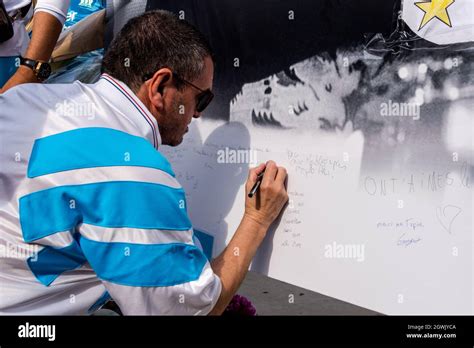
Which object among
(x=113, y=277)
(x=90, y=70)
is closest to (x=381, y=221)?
(x=113, y=277)

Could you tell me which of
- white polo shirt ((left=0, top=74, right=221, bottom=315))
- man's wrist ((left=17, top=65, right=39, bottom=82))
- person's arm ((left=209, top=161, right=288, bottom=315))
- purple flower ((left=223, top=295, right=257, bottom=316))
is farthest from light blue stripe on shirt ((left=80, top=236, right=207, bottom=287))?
man's wrist ((left=17, top=65, right=39, bottom=82))

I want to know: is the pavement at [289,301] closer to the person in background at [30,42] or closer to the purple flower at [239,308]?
the purple flower at [239,308]

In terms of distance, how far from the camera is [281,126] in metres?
1.73

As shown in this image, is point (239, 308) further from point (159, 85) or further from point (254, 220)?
point (159, 85)

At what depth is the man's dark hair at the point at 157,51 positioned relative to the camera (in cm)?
149

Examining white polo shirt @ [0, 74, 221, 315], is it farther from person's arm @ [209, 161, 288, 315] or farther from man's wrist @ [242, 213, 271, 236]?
man's wrist @ [242, 213, 271, 236]

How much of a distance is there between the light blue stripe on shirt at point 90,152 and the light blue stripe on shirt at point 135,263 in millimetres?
173

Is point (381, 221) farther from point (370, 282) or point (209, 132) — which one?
point (209, 132)

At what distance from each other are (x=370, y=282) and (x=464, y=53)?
61 centimetres

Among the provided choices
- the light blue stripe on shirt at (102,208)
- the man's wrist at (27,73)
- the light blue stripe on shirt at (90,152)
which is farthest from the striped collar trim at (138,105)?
the man's wrist at (27,73)

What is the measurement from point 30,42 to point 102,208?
3.30 ft

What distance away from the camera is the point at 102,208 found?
4.14ft

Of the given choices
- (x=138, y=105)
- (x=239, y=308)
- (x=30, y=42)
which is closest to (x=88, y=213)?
(x=138, y=105)

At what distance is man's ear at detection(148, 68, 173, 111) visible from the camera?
4.85ft
